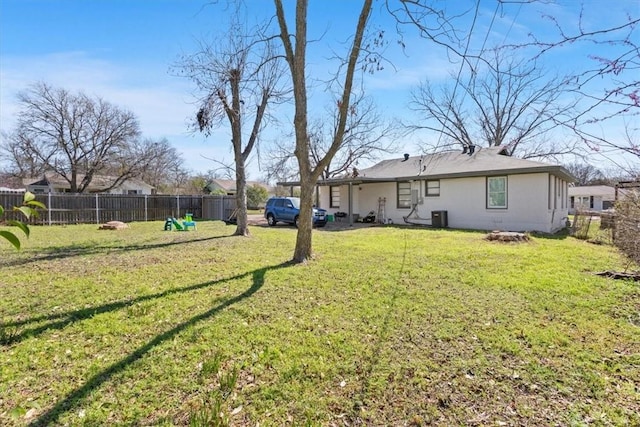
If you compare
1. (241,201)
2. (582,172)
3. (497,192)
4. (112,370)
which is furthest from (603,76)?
(582,172)

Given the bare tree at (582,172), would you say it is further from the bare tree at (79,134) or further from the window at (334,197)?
the bare tree at (79,134)

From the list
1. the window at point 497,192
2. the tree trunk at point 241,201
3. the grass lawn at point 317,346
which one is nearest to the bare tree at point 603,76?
the grass lawn at point 317,346

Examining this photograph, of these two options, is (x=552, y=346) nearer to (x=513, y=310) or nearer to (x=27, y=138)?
(x=513, y=310)

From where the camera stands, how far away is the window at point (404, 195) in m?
17.5

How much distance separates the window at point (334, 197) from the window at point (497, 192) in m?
8.30

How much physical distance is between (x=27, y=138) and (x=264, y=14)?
1088 inches

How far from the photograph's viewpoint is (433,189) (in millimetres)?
16484

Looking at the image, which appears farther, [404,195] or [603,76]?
[404,195]

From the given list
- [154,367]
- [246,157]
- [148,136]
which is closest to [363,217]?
[246,157]

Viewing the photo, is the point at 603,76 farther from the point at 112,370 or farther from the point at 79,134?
the point at 79,134

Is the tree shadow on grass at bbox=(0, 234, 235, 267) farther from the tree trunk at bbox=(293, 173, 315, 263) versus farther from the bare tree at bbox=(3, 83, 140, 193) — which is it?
the bare tree at bbox=(3, 83, 140, 193)

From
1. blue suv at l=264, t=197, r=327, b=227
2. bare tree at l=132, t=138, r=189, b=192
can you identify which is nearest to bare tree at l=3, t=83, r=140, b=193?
bare tree at l=132, t=138, r=189, b=192

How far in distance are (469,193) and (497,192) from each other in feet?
3.63

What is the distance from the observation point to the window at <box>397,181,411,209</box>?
17.5 metres
